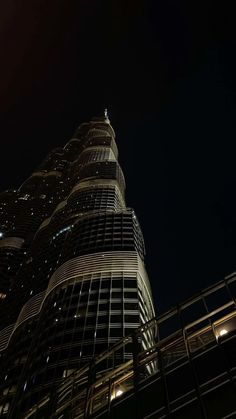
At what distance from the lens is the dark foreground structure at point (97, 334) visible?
13.2 meters

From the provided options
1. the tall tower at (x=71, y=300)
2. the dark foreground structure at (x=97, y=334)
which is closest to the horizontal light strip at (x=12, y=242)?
the dark foreground structure at (x=97, y=334)

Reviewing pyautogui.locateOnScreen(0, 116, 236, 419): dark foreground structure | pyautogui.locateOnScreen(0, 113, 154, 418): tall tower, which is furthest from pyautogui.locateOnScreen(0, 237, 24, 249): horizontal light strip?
pyautogui.locateOnScreen(0, 113, 154, 418): tall tower

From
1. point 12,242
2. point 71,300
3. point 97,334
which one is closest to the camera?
point 97,334

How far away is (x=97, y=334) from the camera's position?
44.3 m

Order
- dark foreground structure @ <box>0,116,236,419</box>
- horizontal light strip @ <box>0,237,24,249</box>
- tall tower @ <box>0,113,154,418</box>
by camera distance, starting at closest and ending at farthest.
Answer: dark foreground structure @ <box>0,116,236,419</box> < tall tower @ <box>0,113,154,418</box> < horizontal light strip @ <box>0,237,24,249</box>

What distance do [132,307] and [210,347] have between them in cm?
3643

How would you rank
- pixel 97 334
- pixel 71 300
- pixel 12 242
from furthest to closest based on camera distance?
pixel 12 242 < pixel 71 300 < pixel 97 334

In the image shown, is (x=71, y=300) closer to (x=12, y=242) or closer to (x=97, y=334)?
(x=97, y=334)

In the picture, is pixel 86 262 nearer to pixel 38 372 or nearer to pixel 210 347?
pixel 38 372

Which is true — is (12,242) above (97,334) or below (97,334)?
above

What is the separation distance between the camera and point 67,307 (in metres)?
51.6

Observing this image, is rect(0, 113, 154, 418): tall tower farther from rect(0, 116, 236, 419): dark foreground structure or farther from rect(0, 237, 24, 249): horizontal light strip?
rect(0, 237, 24, 249): horizontal light strip

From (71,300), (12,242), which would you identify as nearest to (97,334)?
(71,300)

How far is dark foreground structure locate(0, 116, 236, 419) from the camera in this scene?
43.3ft
